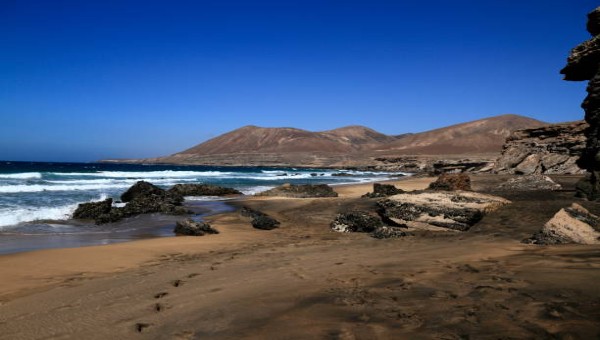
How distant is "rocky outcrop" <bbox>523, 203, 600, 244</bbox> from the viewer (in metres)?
5.77

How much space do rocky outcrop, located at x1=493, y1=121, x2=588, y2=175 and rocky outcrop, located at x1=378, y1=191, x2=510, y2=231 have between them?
20.1 m

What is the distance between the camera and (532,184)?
578 inches

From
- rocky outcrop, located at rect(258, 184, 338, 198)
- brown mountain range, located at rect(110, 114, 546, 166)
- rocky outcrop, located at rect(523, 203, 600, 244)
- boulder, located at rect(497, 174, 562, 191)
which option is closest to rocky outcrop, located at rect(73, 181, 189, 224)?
rocky outcrop, located at rect(258, 184, 338, 198)

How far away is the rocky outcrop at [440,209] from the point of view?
343 inches

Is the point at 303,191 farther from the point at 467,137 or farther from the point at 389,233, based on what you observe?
the point at 467,137

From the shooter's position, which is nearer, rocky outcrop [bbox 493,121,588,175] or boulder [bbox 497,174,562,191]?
boulder [bbox 497,174,562,191]

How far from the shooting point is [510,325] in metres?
2.79

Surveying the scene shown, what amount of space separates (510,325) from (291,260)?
3.90 meters

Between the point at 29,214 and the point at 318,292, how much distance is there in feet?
43.8

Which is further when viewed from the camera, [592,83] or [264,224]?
[264,224]

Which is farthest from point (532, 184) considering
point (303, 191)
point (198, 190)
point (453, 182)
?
point (198, 190)

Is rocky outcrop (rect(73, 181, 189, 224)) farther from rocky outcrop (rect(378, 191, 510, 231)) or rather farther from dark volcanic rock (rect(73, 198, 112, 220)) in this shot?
rocky outcrop (rect(378, 191, 510, 231))

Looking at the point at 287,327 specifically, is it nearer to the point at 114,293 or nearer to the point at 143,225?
the point at 114,293

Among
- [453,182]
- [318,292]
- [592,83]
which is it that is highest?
[592,83]
